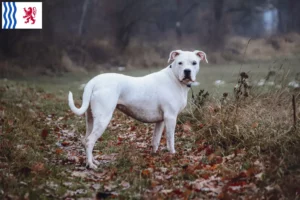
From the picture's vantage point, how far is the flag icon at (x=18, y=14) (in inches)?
703

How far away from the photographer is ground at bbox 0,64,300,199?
4582 millimetres

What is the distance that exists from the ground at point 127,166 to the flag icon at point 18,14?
30.9 feet

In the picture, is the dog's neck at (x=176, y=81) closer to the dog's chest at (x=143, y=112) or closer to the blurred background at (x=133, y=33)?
the dog's chest at (x=143, y=112)

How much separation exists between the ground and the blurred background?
12526 mm

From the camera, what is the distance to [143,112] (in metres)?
6.41

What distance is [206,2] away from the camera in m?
28.9

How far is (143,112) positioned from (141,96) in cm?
24

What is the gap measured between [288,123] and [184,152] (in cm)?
151

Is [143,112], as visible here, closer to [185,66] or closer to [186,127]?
[185,66]

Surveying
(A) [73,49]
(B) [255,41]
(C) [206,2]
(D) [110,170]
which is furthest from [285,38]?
(C) [206,2]

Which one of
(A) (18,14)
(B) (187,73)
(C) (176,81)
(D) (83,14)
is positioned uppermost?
(D) (83,14)

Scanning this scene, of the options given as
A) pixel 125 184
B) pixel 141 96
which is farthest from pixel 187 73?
pixel 125 184

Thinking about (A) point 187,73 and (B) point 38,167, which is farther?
(A) point 187,73

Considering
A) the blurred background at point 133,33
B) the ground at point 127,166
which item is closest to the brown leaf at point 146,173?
the ground at point 127,166
